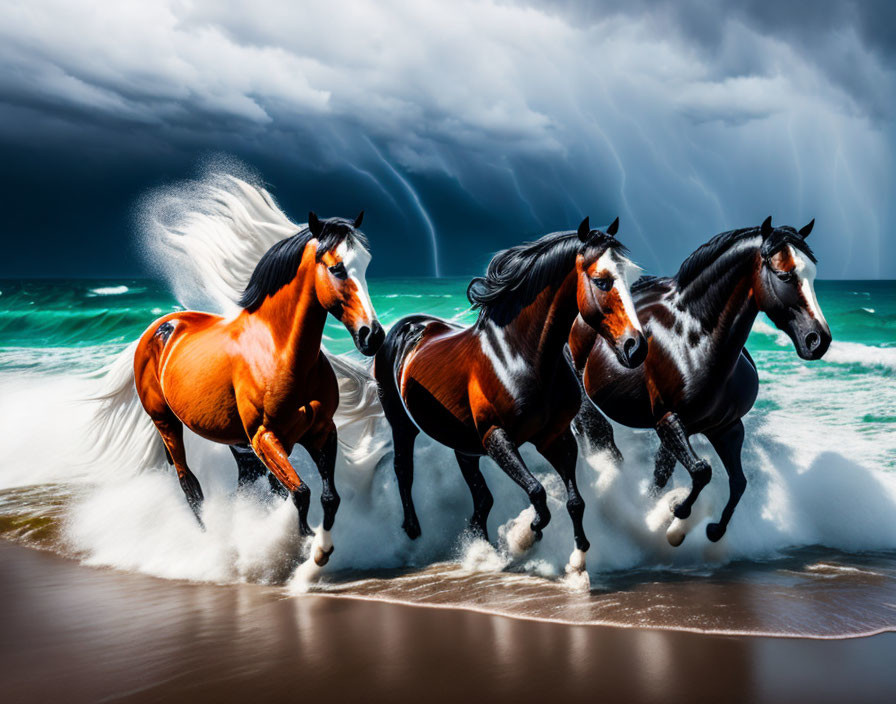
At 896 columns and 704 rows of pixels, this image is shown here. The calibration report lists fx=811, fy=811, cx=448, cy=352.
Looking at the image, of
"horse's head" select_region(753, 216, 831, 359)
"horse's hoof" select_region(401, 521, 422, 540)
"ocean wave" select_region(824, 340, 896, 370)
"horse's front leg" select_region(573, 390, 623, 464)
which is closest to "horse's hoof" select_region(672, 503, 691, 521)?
"horse's front leg" select_region(573, 390, 623, 464)

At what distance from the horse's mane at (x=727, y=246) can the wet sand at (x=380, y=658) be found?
1.85 meters

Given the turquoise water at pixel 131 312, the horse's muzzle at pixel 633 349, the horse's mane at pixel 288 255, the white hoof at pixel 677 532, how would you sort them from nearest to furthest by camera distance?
the horse's muzzle at pixel 633 349, the horse's mane at pixel 288 255, the white hoof at pixel 677 532, the turquoise water at pixel 131 312

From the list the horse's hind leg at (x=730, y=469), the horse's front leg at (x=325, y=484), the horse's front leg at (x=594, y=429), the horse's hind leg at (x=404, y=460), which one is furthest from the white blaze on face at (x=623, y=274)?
the horse's hind leg at (x=404, y=460)

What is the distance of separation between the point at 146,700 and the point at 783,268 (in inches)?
133

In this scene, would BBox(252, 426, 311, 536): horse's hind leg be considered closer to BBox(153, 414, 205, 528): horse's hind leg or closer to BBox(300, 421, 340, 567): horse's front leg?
BBox(300, 421, 340, 567): horse's front leg

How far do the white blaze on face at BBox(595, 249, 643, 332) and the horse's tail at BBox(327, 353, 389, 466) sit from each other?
2177 millimetres

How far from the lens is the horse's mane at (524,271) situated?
Result: 3979 millimetres

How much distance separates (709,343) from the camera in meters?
4.32

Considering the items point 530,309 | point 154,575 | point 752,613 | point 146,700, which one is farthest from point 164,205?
point 752,613

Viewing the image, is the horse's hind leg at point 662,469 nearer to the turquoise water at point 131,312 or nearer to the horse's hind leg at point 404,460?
the horse's hind leg at point 404,460

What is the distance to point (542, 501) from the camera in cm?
399

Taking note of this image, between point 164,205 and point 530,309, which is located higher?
point 164,205

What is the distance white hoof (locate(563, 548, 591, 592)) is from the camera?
4.03m

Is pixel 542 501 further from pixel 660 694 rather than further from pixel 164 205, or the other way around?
pixel 164 205
